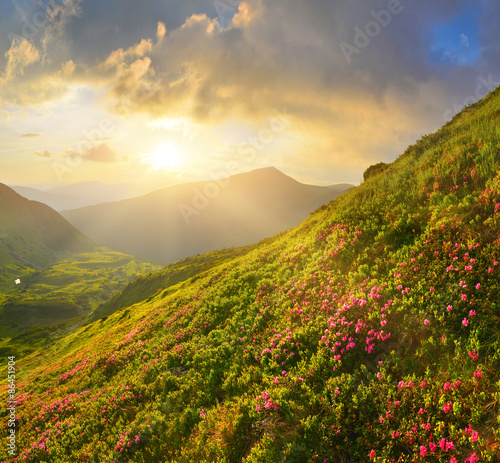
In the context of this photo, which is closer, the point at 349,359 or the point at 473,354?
the point at 473,354

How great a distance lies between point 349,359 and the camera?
6766 mm

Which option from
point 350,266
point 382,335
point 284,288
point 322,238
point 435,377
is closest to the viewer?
point 435,377

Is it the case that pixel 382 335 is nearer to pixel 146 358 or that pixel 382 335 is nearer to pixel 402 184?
pixel 402 184

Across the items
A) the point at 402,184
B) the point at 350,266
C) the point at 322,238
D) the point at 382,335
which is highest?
the point at 402,184

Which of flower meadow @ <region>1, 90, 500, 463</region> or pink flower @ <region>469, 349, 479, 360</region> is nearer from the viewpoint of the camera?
flower meadow @ <region>1, 90, 500, 463</region>

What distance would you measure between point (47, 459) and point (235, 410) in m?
9.44

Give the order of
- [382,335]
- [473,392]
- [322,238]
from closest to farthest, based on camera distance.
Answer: [473,392] < [382,335] < [322,238]

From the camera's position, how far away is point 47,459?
10266 mm

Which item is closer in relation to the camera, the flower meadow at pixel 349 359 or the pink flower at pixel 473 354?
the flower meadow at pixel 349 359

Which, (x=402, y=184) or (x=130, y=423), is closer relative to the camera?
(x=130, y=423)

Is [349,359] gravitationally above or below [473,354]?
below

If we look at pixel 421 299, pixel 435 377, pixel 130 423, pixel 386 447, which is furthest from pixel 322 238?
pixel 130 423

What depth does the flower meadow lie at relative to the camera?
16.6 ft

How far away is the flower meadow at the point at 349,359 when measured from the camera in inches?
199
